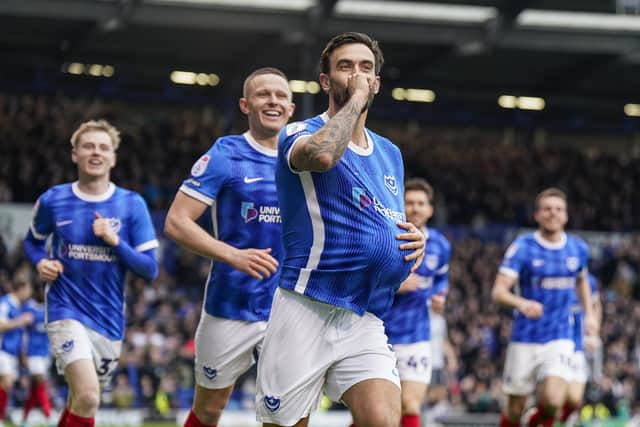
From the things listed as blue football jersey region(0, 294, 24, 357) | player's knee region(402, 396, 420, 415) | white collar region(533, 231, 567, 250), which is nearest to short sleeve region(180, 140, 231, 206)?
player's knee region(402, 396, 420, 415)

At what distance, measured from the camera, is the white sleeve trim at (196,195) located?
6.31 m

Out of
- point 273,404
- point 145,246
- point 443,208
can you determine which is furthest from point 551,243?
point 443,208

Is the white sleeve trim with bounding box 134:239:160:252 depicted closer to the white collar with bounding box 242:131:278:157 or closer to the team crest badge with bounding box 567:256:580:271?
the white collar with bounding box 242:131:278:157

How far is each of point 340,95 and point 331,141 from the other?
39 cm

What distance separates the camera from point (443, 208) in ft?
92.2

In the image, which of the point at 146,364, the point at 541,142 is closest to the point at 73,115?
the point at 146,364

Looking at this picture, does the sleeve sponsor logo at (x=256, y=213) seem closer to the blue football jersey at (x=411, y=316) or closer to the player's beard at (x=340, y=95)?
the player's beard at (x=340, y=95)

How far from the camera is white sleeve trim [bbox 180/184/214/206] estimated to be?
631 cm

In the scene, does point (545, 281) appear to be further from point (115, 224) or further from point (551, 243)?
point (115, 224)

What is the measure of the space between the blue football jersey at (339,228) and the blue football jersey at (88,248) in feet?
9.17

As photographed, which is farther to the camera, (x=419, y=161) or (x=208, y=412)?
(x=419, y=161)

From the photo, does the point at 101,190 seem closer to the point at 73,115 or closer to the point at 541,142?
the point at 73,115

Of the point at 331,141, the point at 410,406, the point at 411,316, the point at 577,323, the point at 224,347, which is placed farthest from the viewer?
the point at 577,323

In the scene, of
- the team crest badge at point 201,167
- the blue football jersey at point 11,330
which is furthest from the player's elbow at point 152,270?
the blue football jersey at point 11,330
